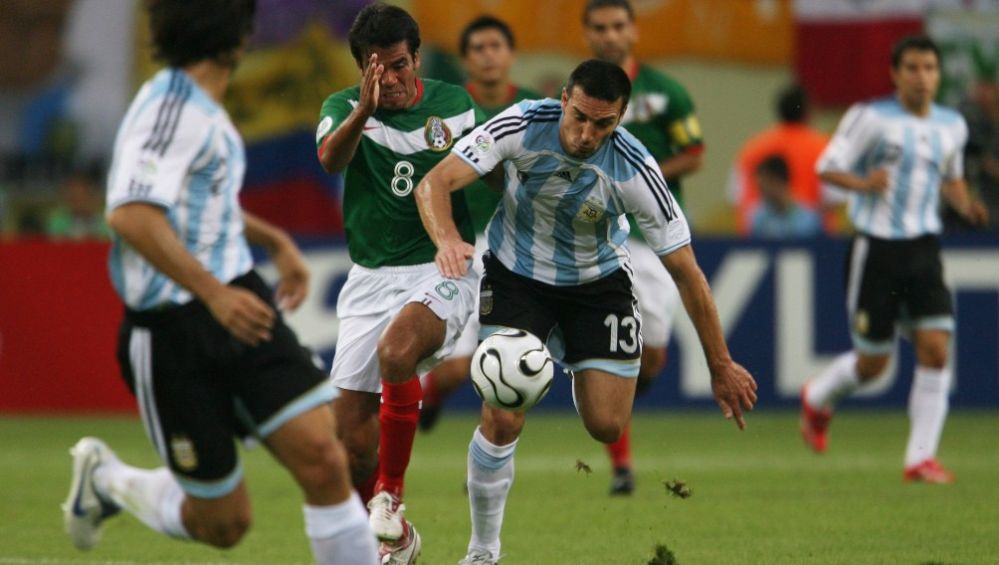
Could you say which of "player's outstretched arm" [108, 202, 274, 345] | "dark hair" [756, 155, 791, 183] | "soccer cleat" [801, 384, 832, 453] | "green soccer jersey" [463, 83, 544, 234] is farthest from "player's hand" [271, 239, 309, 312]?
"dark hair" [756, 155, 791, 183]

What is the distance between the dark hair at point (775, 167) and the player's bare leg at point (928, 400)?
13.5 ft

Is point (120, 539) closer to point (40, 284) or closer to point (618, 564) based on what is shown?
point (618, 564)

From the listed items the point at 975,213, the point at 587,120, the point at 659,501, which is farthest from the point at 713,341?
the point at 975,213

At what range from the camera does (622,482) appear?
A: 9.33 meters

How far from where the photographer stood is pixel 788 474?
10.2 m

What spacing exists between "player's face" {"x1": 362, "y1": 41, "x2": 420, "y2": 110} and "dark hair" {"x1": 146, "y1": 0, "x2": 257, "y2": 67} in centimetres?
180

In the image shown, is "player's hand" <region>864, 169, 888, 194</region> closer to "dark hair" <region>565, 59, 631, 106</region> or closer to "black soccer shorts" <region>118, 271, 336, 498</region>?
"dark hair" <region>565, 59, 631, 106</region>

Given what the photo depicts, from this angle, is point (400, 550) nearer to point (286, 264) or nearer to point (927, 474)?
point (286, 264)

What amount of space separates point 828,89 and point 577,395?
11.3 metres

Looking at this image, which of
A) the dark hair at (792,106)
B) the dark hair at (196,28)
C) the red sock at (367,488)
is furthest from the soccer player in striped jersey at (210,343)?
the dark hair at (792,106)

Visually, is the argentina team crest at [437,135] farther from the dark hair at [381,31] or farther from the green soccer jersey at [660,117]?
the green soccer jersey at [660,117]

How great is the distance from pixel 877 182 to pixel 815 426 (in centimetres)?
197

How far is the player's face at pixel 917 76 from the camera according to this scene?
9914 mm

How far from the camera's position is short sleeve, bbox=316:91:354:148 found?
6898 millimetres
